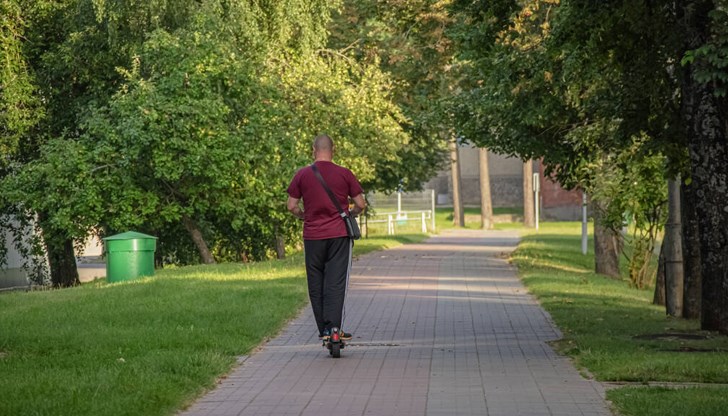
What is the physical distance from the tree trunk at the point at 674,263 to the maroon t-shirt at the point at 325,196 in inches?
249

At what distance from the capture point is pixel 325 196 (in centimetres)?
1227

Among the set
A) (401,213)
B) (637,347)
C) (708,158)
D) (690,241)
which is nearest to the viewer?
(637,347)

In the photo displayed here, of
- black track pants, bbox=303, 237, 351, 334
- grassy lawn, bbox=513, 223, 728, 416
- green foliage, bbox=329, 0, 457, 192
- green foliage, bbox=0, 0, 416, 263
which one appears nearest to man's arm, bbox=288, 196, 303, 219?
black track pants, bbox=303, 237, 351, 334

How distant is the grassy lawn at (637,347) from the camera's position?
30.3ft

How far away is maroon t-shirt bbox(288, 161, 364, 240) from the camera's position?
1230cm

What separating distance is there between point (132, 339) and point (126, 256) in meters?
10.9

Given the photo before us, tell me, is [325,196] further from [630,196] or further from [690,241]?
[630,196]

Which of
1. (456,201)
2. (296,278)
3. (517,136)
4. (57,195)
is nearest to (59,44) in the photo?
(57,195)

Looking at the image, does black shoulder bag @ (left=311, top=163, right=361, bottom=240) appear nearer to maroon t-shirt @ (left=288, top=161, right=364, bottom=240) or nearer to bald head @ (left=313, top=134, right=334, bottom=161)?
maroon t-shirt @ (left=288, top=161, right=364, bottom=240)

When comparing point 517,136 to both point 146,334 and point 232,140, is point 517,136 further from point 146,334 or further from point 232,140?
point 146,334

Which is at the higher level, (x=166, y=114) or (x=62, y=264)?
(x=166, y=114)

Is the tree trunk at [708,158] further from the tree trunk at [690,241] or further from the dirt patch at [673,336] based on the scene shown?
the tree trunk at [690,241]

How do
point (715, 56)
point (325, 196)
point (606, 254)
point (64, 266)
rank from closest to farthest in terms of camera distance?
point (715, 56) → point (325, 196) → point (606, 254) → point (64, 266)

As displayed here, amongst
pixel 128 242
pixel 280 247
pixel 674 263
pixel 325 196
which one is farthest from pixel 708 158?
pixel 280 247
